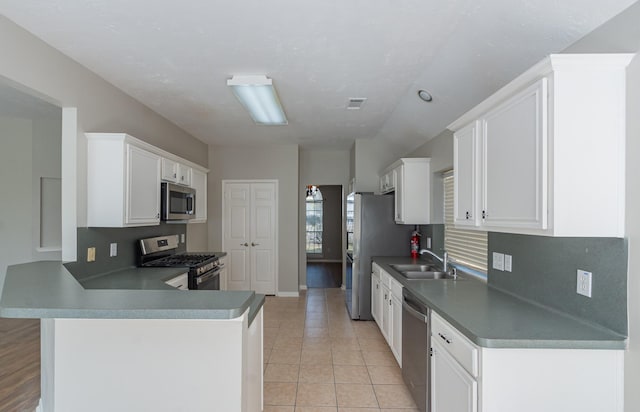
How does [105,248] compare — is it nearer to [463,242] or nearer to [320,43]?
[320,43]

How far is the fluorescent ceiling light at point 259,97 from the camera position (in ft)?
9.45

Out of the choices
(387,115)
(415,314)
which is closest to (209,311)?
(415,314)

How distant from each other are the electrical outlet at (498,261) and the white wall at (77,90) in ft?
10.9

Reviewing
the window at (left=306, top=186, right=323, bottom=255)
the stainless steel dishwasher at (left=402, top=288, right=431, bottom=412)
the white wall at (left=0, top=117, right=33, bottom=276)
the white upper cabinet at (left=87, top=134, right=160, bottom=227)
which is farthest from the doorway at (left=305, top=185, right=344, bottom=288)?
the stainless steel dishwasher at (left=402, top=288, right=431, bottom=412)

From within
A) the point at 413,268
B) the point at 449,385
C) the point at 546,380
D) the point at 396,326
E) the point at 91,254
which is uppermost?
the point at 91,254

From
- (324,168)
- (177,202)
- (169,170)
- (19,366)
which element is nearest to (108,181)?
(169,170)

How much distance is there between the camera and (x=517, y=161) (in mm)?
1647

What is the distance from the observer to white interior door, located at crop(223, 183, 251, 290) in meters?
5.81

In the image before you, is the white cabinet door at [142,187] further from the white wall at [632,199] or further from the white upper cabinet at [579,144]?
the white wall at [632,199]

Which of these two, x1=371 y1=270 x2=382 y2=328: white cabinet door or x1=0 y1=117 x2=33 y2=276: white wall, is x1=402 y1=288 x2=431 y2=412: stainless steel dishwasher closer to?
x1=371 y1=270 x2=382 y2=328: white cabinet door

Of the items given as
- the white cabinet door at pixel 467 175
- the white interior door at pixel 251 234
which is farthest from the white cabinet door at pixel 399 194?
the white interior door at pixel 251 234

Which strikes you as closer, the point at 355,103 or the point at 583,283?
the point at 583,283

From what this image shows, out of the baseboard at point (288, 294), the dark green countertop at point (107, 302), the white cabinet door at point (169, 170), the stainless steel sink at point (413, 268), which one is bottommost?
the baseboard at point (288, 294)

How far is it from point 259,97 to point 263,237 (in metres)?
3.09
